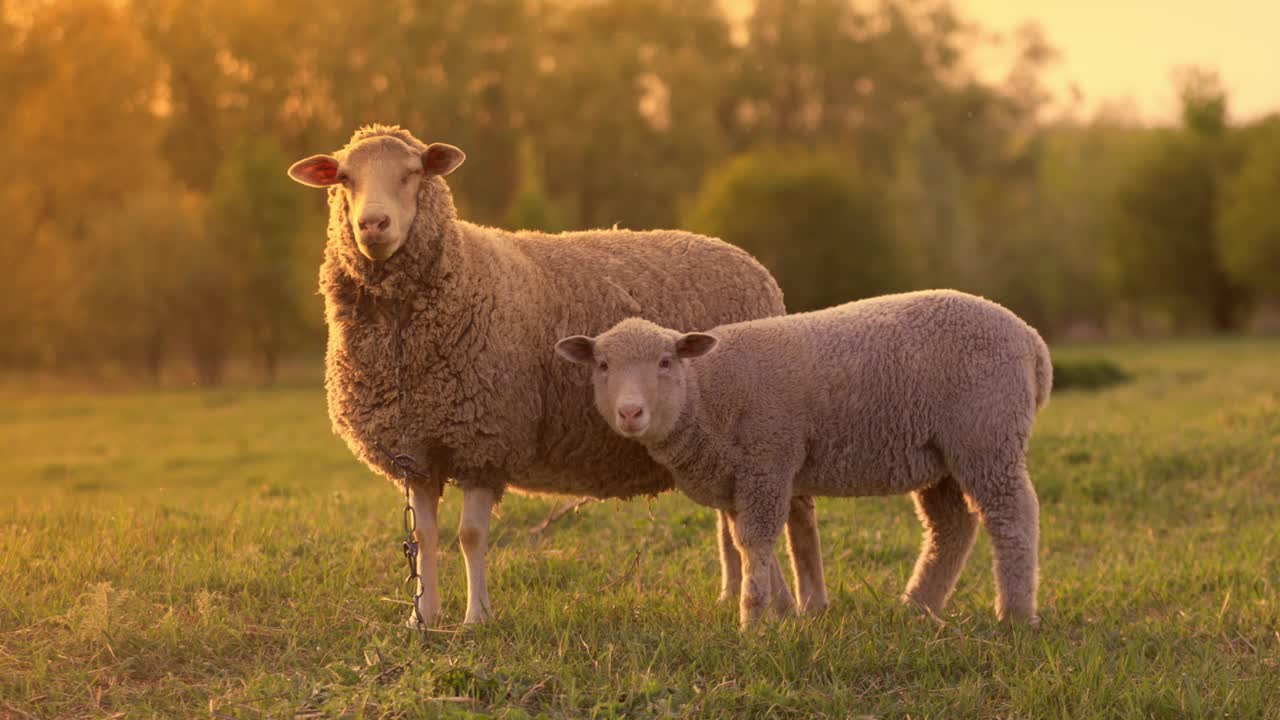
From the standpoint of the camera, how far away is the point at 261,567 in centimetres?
792

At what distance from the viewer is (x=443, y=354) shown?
6.86m

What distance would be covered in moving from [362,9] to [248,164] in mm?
11217

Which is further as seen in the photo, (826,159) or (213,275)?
(826,159)

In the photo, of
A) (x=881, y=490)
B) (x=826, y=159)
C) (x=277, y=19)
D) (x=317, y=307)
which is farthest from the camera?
(x=277, y=19)

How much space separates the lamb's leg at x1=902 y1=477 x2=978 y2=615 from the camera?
24.2 ft

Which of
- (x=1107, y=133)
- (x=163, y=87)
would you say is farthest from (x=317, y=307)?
(x=1107, y=133)

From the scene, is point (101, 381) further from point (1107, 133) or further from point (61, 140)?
point (1107, 133)

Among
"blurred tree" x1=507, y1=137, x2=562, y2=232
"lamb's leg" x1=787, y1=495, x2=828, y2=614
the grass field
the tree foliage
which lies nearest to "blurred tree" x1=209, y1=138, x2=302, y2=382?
the tree foliage

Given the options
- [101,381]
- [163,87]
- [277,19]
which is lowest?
[101,381]

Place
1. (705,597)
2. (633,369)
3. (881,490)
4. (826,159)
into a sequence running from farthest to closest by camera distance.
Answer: (826,159)
(705,597)
(881,490)
(633,369)

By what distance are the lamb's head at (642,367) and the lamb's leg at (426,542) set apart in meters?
1.15

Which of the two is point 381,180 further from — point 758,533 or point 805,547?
point 805,547

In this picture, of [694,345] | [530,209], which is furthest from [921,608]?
[530,209]

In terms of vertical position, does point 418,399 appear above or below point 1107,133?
below
